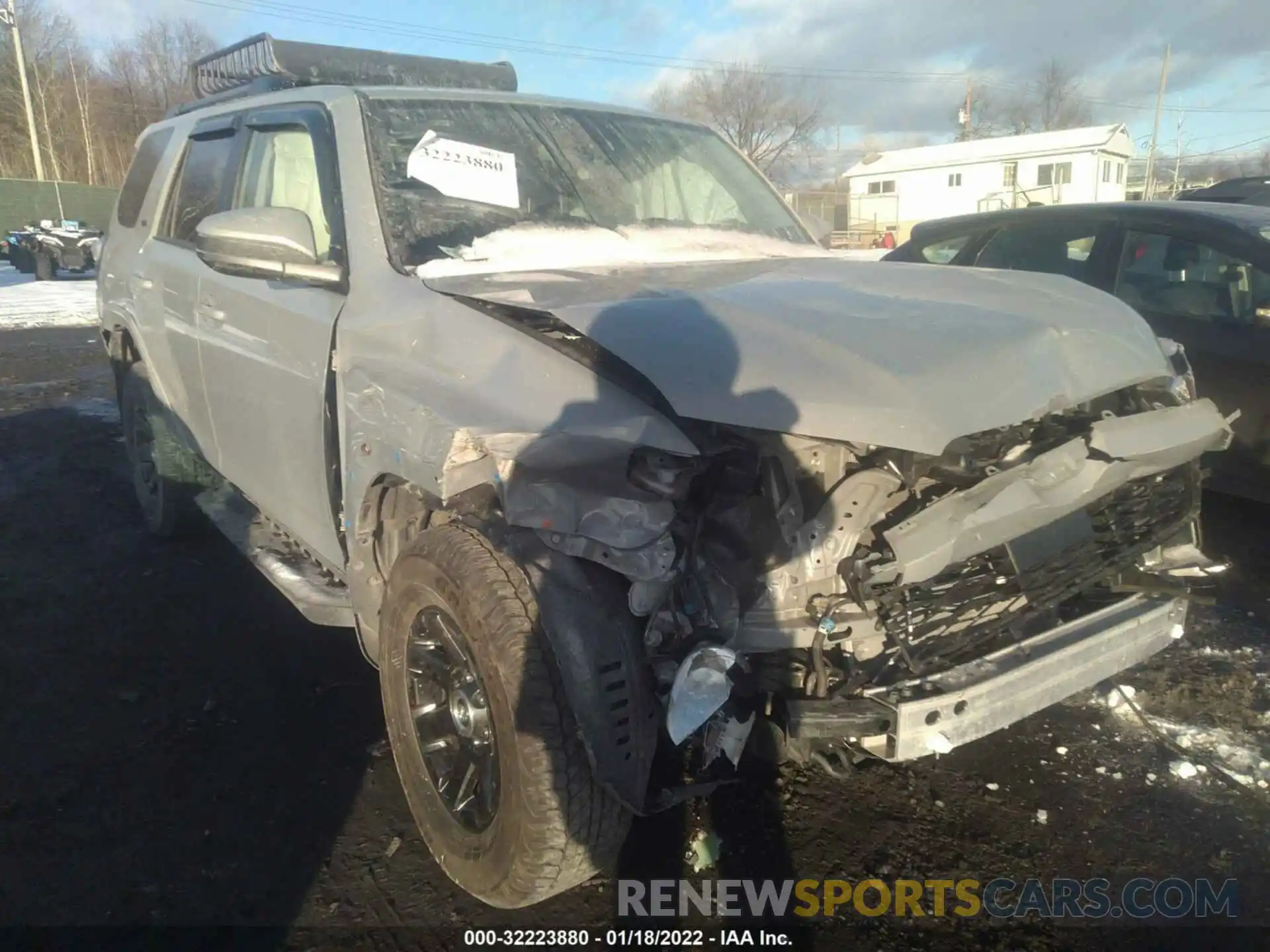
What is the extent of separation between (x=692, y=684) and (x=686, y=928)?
2.62 feet

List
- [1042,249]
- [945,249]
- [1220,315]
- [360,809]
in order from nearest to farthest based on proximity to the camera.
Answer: [360,809]
[1220,315]
[1042,249]
[945,249]

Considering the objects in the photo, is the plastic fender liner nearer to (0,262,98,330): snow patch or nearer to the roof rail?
the roof rail

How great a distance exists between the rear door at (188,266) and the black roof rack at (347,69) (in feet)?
0.96

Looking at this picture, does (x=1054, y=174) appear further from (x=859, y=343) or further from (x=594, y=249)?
(x=859, y=343)

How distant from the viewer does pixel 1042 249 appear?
556cm

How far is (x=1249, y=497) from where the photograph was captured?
445cm

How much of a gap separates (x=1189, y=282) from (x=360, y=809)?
4.76 metres

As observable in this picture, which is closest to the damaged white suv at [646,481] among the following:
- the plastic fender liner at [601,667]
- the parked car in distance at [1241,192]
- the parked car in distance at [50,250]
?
the plastic fender liner at [601,667]

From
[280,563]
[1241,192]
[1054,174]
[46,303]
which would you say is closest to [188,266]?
[280,563]

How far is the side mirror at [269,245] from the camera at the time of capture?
8.71 feet

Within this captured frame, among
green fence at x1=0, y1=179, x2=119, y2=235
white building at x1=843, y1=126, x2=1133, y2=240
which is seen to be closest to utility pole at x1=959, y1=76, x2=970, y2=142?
white building at x1=843, y1=126, x2=1133, y2=240

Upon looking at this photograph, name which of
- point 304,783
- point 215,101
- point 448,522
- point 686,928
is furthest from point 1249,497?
point 215,101

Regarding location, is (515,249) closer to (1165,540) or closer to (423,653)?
(423,653)

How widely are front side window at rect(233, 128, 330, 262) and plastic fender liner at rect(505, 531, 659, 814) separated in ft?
4.75
